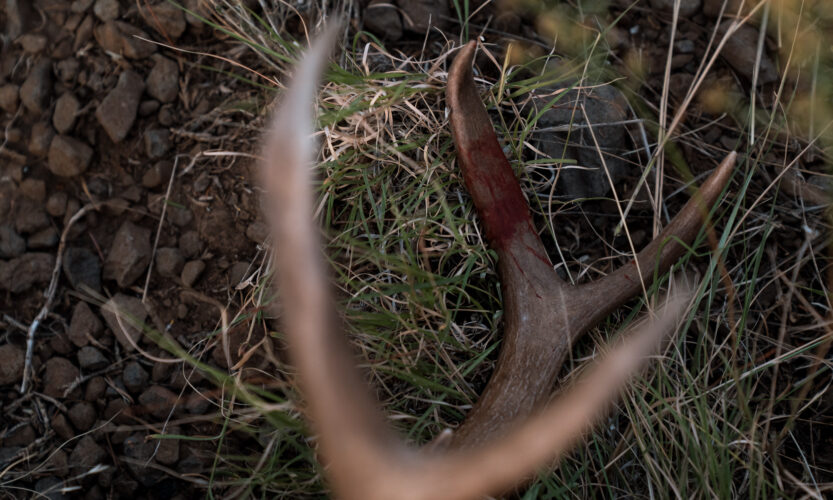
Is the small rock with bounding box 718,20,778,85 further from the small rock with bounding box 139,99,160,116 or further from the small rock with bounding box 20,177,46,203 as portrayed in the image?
the small rock with bounding box 20,177,46,203

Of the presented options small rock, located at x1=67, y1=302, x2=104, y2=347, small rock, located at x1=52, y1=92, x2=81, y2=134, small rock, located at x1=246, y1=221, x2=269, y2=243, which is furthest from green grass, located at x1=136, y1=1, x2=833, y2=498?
small rock, located at x1=52, y1=92, x2=81, y2=134

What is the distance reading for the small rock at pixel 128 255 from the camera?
5.20 feet

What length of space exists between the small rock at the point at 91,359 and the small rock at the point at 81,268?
15 cm

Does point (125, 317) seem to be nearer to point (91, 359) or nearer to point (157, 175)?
point (91, 359)

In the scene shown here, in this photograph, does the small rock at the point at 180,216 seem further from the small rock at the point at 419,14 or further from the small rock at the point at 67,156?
the small rock at the point at 419,14

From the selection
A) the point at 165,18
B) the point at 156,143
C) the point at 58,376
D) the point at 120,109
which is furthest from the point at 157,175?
the point at 58,376

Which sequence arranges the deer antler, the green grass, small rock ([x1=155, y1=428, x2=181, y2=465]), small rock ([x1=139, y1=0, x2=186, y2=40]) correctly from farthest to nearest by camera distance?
1. small rock ([x1=139, y1=0, x2=186, y2=40])
2. small rock ([x1=155, y1=428, x2=181, y2=465])
3. the green grass
4. the deer antler

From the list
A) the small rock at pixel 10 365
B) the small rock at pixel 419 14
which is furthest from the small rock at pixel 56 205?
the small rock at pixel 419 14

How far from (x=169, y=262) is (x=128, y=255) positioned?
0.10m

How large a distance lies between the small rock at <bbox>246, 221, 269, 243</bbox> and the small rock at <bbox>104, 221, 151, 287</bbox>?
25 centimetres

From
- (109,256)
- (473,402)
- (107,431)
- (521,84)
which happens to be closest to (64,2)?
(109,256)

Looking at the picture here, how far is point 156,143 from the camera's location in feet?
5.41

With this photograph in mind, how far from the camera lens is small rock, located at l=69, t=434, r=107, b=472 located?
1474mm

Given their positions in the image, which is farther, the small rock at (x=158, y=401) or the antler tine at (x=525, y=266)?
the small rock at (x=158, y=401)
